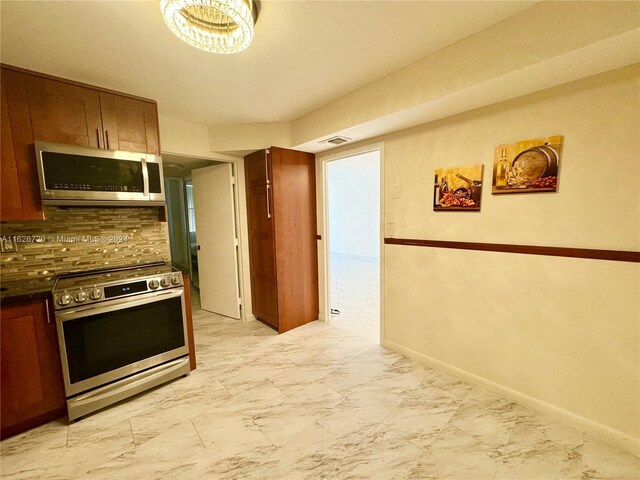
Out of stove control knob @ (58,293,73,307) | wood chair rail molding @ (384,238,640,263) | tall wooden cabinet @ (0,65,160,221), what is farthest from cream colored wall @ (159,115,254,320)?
wood chair rail molding @ (384,238,640,263)

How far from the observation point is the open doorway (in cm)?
490

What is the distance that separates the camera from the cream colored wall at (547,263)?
1.49m

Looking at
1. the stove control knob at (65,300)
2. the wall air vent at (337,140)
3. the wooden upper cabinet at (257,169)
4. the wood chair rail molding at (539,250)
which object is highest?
the wall air vent at (337,140)

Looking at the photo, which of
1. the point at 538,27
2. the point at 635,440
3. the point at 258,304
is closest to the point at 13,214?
the point at 258,304

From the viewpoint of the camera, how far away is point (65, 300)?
1.73 metres

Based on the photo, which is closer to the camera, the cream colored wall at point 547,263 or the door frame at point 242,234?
the cream colored wall at point 547,263

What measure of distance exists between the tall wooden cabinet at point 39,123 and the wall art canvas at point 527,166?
2.87 m

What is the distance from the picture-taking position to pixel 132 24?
141 cm

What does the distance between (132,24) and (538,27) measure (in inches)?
82.3

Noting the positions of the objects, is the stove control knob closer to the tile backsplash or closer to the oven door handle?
the oven door handle

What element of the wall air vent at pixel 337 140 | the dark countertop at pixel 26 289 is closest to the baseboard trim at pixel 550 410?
the wall air vent at pixel 337 140

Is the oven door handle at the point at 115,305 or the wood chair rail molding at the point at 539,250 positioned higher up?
the wood chair rail molding at the point at 539,250

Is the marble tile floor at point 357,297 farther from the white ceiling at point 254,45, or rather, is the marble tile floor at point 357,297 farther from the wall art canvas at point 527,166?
the white ceiling at point 254,45

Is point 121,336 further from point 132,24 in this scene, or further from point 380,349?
point 380,349
